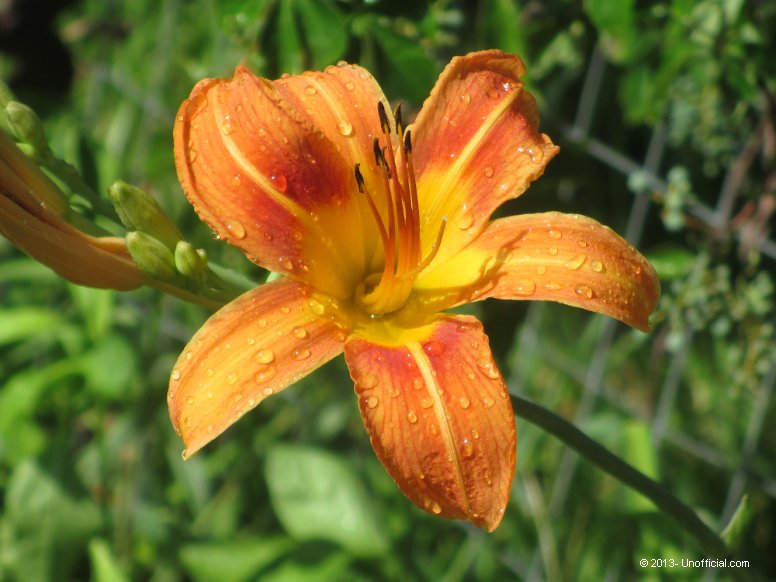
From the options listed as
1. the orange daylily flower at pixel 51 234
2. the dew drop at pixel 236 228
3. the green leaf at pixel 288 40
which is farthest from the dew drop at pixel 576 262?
the green leaf at pixel 288 40

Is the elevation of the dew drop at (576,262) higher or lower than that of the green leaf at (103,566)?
higher

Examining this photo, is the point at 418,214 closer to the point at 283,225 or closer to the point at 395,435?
the point at 283,225

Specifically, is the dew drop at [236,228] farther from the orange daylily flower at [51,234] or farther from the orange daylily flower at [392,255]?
the orange daylily flower at [51,234]

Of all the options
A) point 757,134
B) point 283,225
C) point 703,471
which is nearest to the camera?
point 283,225

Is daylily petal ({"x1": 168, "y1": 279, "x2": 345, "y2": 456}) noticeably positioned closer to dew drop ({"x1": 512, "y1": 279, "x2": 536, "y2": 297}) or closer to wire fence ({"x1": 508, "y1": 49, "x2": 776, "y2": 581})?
dew drop ({"x1": 512, "y1": 279, "x2": 536, "y2": 297})

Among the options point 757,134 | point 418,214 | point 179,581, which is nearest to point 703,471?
point 757,134

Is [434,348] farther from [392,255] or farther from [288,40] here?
[288,40]

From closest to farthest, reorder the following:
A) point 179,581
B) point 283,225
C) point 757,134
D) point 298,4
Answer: point 283,225 → point 298,4 → point 757,134 → point 179,581
